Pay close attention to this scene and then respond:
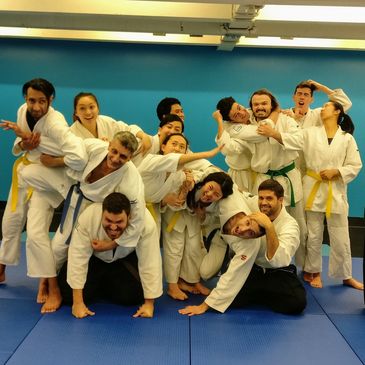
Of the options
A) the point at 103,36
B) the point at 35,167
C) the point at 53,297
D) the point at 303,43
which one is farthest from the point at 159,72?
the point at 53,297

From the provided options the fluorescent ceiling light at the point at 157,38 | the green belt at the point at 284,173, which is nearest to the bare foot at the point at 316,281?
the green belt at the point at 284,173

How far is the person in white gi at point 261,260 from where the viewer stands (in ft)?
10.6

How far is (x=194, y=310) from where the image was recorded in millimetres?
3361

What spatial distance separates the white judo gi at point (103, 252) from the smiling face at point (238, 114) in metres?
1.26

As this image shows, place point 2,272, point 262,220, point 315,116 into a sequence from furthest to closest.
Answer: point 315,116 → point 2,272 → point 262,220

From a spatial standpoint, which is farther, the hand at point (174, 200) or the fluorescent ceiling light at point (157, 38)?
the fluorescent ceiling light at point (157, 38)

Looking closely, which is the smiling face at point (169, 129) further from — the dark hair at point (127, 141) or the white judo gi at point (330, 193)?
the white judo gi at point (330, 193)

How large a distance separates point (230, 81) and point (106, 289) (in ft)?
12.6

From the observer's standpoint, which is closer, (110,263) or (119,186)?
(119,186)

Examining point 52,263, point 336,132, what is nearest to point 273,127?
point 336,132

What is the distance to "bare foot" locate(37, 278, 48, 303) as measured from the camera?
349 cm

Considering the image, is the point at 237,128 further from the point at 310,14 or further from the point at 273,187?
the point at 310,14

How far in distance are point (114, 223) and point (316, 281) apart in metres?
2.18

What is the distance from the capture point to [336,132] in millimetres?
4047
